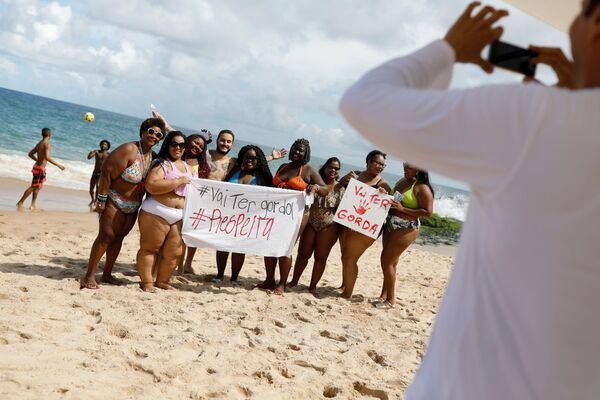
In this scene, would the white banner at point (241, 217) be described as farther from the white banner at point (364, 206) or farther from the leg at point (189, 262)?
the leg at point (189, 262)

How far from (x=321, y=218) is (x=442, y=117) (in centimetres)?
657

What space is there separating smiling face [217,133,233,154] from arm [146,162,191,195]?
121 cm

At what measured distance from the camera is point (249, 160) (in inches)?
291

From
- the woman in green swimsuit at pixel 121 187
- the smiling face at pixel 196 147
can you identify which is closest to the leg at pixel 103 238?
the woman in green swimsuit at pixel 121 187

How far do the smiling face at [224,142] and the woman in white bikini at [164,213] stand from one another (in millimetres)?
768

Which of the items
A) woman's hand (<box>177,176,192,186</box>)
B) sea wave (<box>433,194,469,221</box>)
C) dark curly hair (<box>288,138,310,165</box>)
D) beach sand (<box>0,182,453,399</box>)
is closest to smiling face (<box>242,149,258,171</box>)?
dark curly hair (<box>288,138,310,165</box>)

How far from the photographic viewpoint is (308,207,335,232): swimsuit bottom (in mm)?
7539

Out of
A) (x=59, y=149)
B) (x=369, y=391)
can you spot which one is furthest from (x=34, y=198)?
(x=59, y=149)

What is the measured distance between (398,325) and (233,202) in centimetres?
251

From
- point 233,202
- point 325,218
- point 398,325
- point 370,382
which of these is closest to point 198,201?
point 233,202

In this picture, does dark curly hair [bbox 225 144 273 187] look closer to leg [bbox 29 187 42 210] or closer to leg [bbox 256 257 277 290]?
leg [bbox 256 257 277 290]

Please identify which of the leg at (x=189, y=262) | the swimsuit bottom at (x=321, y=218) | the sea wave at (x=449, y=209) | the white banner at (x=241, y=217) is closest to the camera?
the white banner at (x=241, y=217)

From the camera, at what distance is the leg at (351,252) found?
24.7 ft

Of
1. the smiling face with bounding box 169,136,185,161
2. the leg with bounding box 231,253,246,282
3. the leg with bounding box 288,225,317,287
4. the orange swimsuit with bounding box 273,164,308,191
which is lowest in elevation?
the leg with bounding box 231,253,246,282
